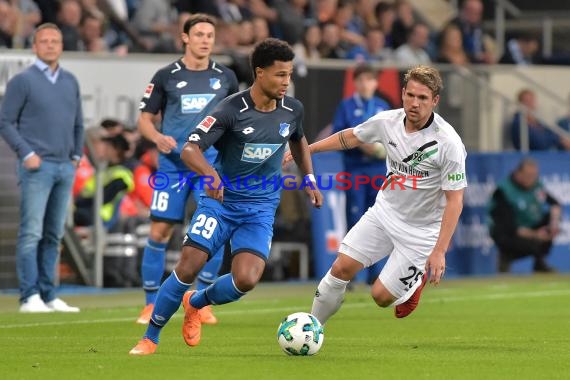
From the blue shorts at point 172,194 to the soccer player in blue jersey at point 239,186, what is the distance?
2239 millimetres

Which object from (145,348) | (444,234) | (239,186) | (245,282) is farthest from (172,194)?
(444,234)

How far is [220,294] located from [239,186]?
2.54 feet

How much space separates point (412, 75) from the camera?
9875mm

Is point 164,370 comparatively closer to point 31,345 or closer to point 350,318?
point 31,345

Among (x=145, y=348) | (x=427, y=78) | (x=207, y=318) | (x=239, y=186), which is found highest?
(x=427, y=78)

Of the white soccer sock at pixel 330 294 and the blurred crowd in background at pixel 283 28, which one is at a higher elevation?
the blurred crowd in background at pixel 283 28

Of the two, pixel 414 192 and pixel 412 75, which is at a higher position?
pixel 412 75

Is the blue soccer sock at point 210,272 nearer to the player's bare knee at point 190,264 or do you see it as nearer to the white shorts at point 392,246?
the white shorts at point 392,246

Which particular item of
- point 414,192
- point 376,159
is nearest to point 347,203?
point 376,159

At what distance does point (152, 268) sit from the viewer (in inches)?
485

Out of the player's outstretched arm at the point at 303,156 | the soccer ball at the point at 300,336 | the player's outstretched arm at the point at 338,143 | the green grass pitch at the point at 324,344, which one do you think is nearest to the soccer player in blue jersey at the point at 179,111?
the green grass pitch at the point at 324,344

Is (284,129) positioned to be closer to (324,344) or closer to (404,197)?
(404,197)

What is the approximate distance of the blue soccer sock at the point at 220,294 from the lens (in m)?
9.50

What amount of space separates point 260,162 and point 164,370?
75.8 inches
